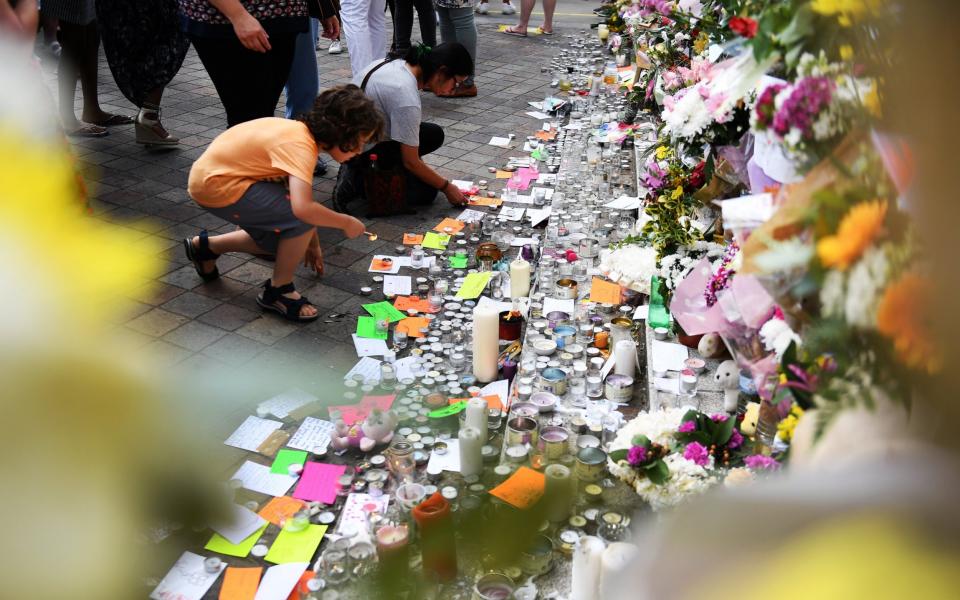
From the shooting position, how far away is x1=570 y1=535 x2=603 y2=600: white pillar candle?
1.92m

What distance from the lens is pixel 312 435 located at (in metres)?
3.07

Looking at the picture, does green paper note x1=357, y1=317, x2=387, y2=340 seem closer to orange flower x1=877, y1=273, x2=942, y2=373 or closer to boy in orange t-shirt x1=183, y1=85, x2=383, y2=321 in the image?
boy in orange t-shirt x1=183, y1=85, x2=383, y2=321

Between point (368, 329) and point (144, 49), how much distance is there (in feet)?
9.15

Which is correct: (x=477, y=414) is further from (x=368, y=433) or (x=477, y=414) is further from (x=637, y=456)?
(x=637, y=456)

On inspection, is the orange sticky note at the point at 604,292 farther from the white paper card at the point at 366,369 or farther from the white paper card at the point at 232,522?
the white paper card at the point at 232,522

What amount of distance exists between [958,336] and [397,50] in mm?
7032

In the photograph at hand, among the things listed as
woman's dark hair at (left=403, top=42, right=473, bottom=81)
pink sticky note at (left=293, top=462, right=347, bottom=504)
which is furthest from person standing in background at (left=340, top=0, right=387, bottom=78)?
pink sticky note at (left=293, top=462, right=347, bottom=504)

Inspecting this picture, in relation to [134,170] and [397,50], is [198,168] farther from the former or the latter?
[397,50]

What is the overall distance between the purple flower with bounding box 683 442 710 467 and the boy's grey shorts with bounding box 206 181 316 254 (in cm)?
211

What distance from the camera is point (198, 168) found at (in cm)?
374

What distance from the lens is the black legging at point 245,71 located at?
4211 millimetres

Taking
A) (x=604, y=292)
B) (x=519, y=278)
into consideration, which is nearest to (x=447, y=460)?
(x=519, y=278)

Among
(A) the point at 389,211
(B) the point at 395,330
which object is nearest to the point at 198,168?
(B) the point at 395,330

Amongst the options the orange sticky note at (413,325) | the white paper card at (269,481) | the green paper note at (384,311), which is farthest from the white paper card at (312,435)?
the green paper note at (384,311)
